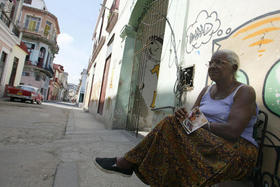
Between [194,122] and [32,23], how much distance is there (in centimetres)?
3431

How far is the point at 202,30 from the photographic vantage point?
8.44ft

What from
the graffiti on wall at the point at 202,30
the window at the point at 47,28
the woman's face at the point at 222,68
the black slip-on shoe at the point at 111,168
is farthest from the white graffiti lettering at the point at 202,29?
the window at the point at 47,28

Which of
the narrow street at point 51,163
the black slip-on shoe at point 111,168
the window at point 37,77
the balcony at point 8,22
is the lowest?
the narrow street at point 51,163

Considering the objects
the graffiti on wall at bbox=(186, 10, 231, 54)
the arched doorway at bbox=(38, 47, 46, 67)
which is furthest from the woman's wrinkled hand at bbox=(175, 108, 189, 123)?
the arched doorway at bbox=(38, 47, 46, 67)

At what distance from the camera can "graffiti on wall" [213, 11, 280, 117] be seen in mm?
1521

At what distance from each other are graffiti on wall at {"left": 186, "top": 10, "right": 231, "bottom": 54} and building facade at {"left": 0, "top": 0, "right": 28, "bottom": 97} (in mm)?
13864

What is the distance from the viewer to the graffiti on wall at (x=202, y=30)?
91.9 inches

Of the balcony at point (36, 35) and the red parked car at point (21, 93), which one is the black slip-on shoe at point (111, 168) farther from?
the balcony at point (36, 35)

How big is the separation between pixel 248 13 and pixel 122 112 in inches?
178

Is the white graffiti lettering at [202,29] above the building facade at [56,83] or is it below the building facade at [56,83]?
below

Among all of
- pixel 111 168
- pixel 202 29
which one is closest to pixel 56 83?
pixel 202 29

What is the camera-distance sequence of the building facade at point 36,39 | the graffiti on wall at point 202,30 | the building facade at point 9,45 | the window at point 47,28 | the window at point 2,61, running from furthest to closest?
the window at point 47,28, the building facade at point 36,39, the window at point 2,61, the building facade at point 9,45, the graffiti on wall at point 202,30

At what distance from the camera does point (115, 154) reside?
303 cm

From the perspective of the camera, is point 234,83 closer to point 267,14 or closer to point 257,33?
point 257,33
